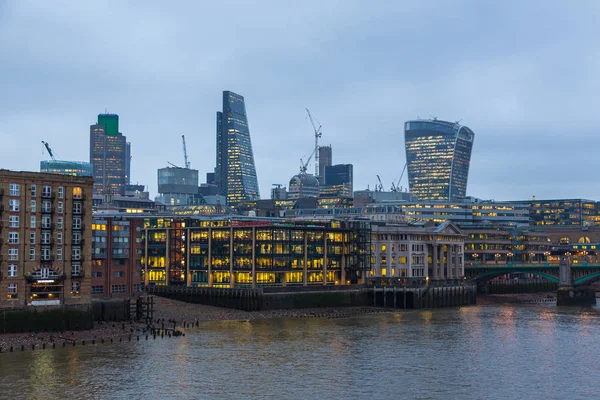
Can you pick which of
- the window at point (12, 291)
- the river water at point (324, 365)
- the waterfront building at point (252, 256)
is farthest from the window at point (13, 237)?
the waterfront building at point (252, 256)

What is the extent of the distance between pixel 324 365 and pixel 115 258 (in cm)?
5859

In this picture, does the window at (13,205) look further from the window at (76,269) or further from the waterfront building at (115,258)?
the waterfront building at (115,258)

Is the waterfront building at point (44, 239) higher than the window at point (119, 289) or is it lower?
higher

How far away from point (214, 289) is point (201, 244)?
1456cm

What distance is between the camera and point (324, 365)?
4343 inches

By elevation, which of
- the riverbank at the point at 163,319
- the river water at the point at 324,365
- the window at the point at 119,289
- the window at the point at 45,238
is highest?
the window at the point at 45,238

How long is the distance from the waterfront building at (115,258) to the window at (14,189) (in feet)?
67.6

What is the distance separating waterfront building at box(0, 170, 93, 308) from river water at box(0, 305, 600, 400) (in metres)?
16.5

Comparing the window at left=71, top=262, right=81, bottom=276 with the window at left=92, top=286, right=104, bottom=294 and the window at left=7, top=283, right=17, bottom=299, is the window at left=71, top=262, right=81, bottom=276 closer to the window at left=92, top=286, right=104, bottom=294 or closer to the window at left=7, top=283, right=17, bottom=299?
the window at left=7, top=283, right=17, bottom=299

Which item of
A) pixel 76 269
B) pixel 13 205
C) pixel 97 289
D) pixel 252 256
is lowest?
pixel 97 289

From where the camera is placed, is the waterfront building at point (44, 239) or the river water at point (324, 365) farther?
the waterfront building at point (44, 239)

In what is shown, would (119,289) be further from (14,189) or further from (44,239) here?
(14,189)

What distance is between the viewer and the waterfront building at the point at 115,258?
152m

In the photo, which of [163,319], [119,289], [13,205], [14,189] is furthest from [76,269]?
[163,319]
